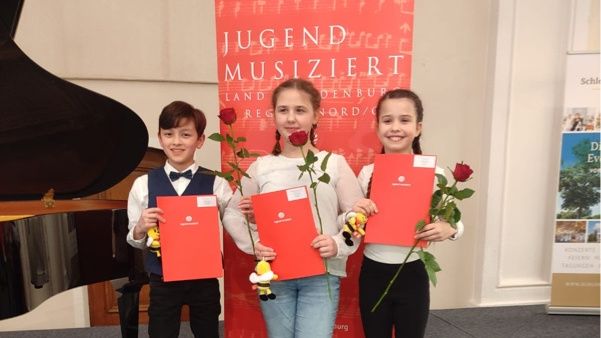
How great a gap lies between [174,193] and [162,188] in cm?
5

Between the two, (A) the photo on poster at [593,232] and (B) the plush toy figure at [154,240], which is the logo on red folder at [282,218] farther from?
(A) the photo on poster at [593,232]

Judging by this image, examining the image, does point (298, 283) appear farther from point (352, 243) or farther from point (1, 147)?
point (1, 147)

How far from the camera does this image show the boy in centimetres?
155

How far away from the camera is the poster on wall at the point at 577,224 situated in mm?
2912

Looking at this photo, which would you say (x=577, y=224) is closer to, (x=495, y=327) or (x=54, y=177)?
(x=495, y=327)

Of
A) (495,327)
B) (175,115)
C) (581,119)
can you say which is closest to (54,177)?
(175,115)

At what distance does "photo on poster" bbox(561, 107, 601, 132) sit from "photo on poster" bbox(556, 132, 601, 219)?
0.04 m

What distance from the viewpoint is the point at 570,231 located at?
299 cm

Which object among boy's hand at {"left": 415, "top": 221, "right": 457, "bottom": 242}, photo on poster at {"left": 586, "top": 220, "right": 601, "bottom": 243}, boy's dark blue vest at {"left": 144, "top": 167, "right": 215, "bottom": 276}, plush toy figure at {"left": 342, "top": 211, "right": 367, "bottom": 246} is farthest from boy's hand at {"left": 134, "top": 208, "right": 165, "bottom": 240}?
photo on poster at {"left": 586, "top": 220, "right": 601, "bottom": 243}

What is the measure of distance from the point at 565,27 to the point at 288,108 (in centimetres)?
281

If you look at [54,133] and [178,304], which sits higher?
[54,133]

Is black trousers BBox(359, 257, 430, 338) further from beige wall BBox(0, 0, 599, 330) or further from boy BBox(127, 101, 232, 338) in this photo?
beige wall BBox(0, 0, 599, 330)

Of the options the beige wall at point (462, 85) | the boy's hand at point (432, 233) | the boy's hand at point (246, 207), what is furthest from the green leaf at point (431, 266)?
the beige wall at point (462, 85)

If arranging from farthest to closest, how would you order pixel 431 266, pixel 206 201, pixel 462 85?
pixel 462 85, pixel 206 201, pixel 431 266
